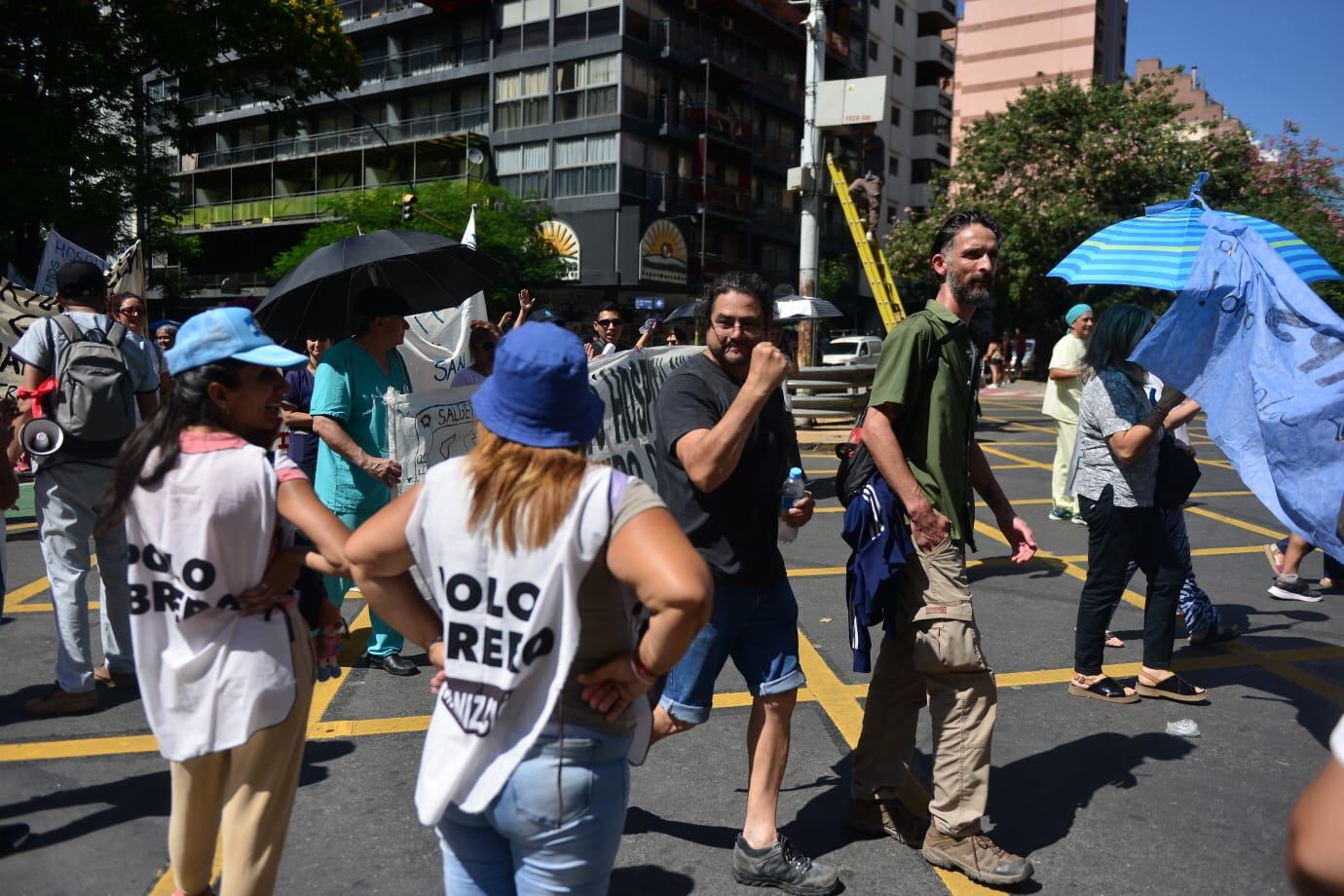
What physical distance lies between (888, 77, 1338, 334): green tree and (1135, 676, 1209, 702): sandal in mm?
25713

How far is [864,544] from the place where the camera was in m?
3.21

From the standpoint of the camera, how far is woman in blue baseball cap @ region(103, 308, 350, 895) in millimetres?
2184

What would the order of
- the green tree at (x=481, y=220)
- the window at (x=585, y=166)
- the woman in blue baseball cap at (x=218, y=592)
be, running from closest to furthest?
the woman in blue baseball cap at (x=218, y=592) < the green tree at (x=481, y=220) < the window at (x=585, y=166)

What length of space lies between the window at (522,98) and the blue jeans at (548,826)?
3746cm

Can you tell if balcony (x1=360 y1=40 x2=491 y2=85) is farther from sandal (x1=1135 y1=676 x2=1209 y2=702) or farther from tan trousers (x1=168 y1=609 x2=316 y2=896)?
tan trousers (x1=168 y1=609 x2=316 y2=896)

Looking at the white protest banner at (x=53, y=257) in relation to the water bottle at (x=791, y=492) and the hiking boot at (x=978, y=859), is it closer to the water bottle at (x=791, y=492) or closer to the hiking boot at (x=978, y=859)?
the water bottle at (x=791, y=492)

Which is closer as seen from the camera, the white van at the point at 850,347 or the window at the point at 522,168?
the white van at the point at 850,347

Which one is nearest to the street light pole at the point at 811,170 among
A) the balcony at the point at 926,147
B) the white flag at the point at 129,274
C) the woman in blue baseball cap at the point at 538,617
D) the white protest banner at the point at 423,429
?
the white flag at the point at 129,274

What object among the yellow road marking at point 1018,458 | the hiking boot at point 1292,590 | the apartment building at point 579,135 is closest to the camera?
the hiking boot at point 1292,590

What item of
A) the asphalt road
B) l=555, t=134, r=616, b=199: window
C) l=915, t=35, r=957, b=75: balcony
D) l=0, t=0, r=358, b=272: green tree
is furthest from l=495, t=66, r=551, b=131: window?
the asphalt road

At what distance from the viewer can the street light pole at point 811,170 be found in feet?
51.8

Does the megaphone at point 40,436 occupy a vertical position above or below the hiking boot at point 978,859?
above

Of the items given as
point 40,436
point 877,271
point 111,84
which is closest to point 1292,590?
point 40,436

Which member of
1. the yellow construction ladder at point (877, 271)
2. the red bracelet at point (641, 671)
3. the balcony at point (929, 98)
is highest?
the balcony at point (929, 98)
